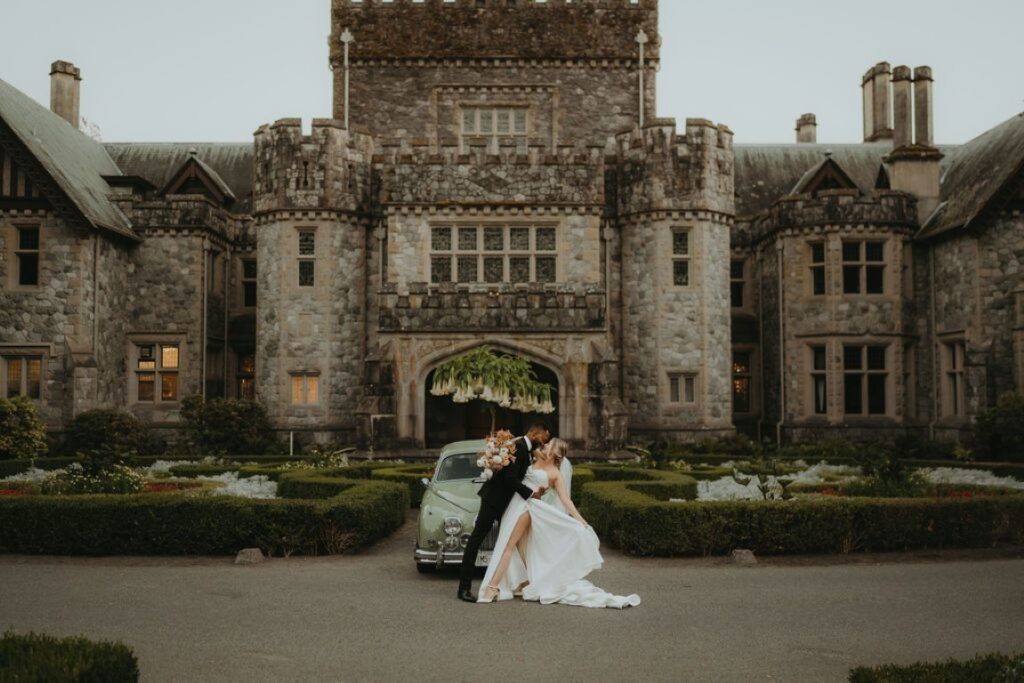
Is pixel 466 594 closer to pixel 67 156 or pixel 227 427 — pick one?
pixel 227 427

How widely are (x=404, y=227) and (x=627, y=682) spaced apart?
21.3 m

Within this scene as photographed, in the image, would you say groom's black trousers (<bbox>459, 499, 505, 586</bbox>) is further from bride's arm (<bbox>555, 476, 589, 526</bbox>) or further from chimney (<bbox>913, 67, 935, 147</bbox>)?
chimney (<bbox>913, 67, 935, 147</bbox>)

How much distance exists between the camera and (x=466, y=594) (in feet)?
34.2

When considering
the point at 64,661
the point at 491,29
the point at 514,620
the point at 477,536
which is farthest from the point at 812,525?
the point at 491,29

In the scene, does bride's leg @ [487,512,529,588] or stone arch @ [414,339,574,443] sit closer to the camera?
bride's leg @ [487,512,529,588]

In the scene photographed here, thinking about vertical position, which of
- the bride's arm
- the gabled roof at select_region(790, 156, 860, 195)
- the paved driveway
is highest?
the gabled roof at select_region(790, 156, 860, 195)

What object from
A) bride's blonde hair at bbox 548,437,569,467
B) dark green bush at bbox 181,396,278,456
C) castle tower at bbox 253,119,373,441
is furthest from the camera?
castle tower at bbox 253,119,373,441

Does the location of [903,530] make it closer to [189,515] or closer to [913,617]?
[913,617]

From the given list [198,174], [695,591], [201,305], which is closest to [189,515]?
[695,591]

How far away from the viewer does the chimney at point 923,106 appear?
99.9 ft

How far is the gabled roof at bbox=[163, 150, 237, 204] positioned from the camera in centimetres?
3161

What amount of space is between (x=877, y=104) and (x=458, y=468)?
29079 mm

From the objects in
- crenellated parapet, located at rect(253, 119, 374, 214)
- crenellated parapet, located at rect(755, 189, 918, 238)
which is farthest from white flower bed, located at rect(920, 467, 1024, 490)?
crenellated parapet, located at rect(253, 119, 374, 214)

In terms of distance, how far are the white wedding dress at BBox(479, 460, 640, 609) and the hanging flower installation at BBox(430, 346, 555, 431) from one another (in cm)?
1177
